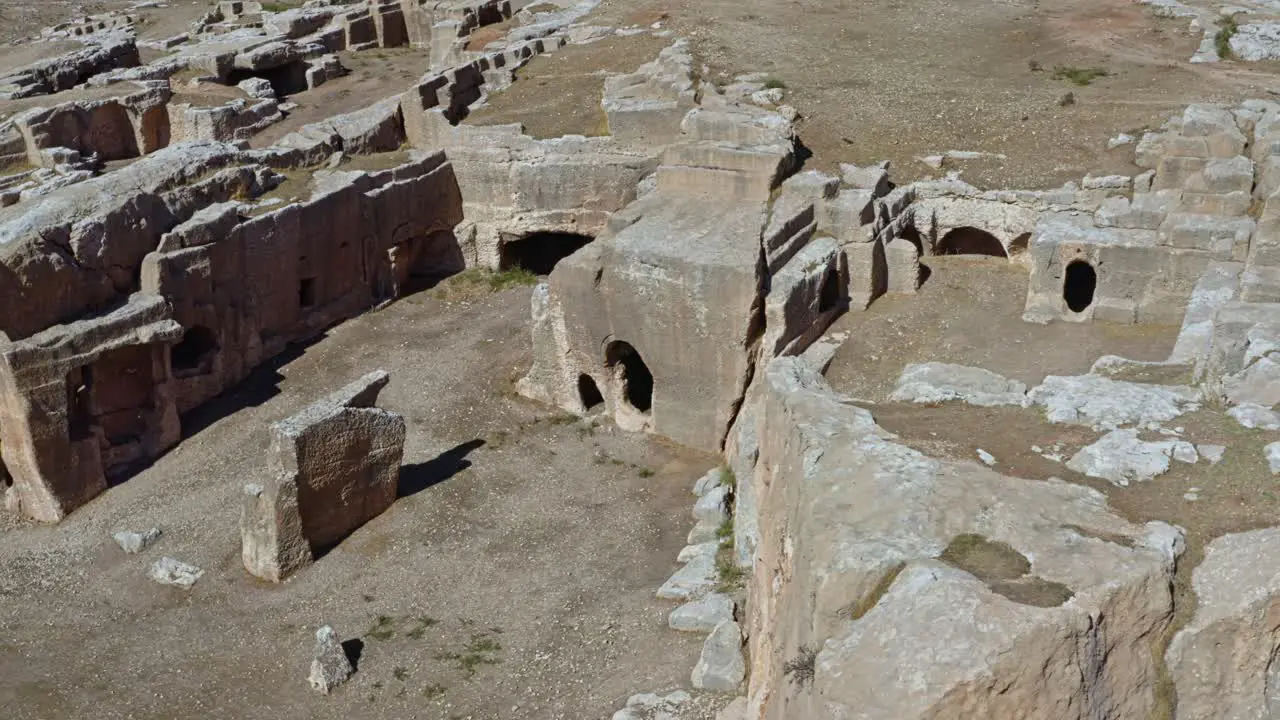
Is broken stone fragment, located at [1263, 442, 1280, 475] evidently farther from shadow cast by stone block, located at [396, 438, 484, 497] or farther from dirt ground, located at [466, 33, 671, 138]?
dirt ground, located at [466, 33, 671, 138]

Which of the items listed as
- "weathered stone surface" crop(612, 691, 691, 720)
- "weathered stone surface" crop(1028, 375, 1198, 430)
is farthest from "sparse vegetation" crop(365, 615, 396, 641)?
"weathered stone surface" crop(1028, 375, 1198, 430)

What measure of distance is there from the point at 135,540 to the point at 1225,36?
2126cm

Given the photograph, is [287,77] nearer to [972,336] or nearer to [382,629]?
[972,336]

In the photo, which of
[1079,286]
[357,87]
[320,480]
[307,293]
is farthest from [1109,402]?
[357,87]

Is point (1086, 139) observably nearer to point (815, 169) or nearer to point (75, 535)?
point (815, 169)

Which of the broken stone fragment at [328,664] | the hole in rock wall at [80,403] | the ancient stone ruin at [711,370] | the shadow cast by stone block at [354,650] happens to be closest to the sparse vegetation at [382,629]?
the shadow cast by stone block at [354,650]

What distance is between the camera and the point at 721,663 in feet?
35.2

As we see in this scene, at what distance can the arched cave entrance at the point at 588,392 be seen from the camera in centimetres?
1755

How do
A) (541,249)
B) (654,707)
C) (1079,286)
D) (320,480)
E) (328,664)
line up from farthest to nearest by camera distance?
(541,249) → (1079,286) → (320,480) → (328,664) → (654,707)

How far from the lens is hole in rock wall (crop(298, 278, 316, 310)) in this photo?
19641 mm

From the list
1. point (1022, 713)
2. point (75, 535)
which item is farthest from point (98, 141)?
point (1022, 713)

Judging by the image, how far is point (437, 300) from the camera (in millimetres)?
21031

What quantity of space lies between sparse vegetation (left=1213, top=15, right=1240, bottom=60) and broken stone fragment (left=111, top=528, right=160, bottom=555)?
66.0 ft

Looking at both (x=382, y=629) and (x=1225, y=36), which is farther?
(x=1225, y=36)
